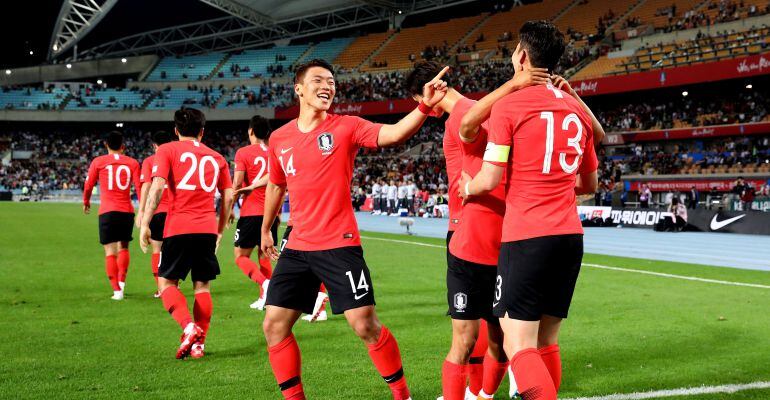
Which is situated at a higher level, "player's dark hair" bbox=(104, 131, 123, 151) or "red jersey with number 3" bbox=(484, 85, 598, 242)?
"player's dark hair" bbox=(104, 131, 123, 151)

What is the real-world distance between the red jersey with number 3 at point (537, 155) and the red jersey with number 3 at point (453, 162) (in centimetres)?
81

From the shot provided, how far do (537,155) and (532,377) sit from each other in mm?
1119

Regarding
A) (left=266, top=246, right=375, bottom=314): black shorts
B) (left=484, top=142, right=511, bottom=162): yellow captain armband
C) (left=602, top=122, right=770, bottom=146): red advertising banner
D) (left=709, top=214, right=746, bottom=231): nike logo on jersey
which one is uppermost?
(left=602, top=122, right=770, bottom=146): red advertising banner

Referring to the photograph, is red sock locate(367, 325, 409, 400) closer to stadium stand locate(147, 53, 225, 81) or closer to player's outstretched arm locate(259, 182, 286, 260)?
player's outstretched arm locate(259, 182, 286, 260)

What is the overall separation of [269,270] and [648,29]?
41.7m

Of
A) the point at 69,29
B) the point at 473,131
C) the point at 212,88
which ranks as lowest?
the point at 473,131

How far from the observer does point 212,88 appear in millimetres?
71000

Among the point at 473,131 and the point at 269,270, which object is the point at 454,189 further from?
the point at 269,270

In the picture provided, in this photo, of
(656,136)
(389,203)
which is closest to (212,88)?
(389,203)

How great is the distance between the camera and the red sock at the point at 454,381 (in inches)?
176

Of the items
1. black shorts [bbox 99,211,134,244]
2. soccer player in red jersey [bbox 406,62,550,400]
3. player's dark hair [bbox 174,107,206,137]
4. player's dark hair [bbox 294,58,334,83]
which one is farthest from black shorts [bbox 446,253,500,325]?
black shorts [bbox 99,211,134,244]

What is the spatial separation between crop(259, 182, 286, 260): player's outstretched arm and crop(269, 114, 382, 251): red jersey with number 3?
419 mm

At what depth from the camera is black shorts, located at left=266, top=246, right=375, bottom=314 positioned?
4.56 meters

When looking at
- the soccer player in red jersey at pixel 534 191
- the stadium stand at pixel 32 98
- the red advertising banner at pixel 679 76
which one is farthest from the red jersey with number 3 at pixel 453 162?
the stadium stand at pixel 32 98
